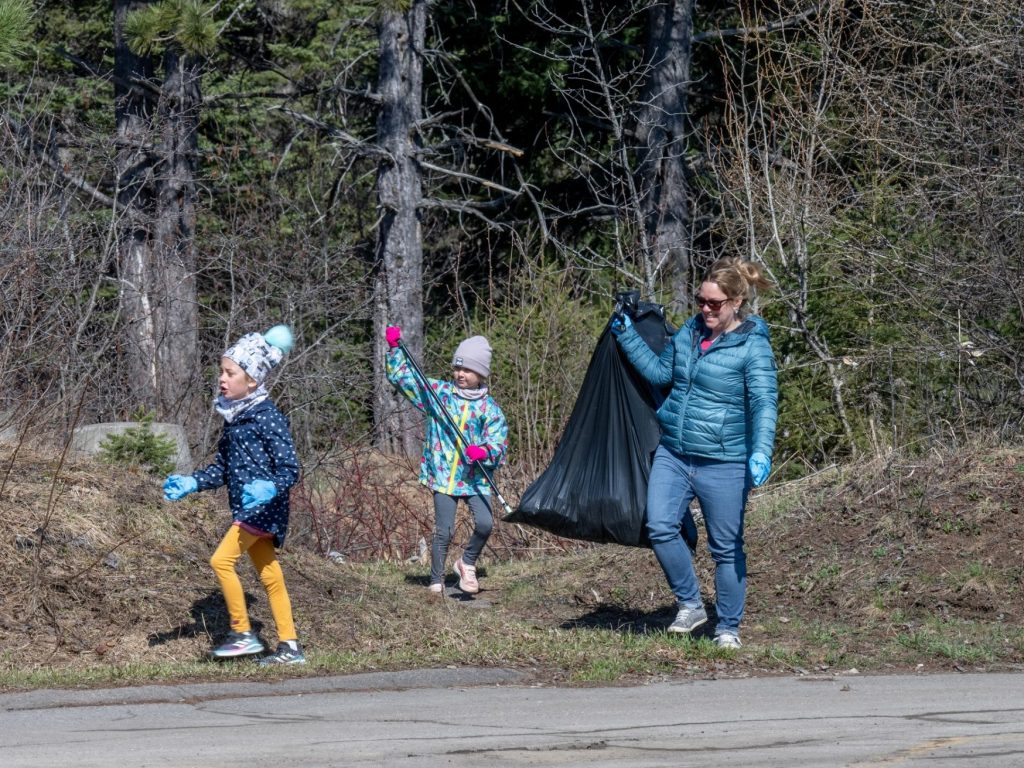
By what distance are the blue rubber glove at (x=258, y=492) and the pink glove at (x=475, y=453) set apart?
251cm

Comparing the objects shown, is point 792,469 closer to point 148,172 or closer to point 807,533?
point 807,533

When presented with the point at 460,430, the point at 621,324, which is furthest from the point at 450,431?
the point at 621,324

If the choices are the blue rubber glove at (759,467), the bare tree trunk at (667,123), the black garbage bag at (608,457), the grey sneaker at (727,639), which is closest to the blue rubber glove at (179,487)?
the black garbage bag at (608,457)

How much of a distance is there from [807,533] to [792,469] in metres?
4.11

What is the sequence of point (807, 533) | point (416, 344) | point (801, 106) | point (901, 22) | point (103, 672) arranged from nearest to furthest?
1. point (103, 672)
2. point (807, 533)
3. point (801, 106)
4. point (901, 22)
5. point (416, 344)

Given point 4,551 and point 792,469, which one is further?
point 792,469

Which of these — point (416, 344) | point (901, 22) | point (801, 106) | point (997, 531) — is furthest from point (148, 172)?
point (997, 531)

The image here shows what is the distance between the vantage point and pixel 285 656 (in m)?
7.45

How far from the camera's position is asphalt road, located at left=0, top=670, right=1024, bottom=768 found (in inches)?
216

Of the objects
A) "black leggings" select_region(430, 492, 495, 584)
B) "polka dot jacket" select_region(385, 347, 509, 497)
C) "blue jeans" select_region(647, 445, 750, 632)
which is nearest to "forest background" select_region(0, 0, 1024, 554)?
"polka dot jacket" select_region(385, 347, 509, 497)

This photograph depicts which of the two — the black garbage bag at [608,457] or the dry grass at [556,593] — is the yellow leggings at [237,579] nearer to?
the dry grass at [556,593]

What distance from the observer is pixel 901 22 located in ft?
56.7

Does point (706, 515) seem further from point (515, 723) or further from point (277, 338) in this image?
point (277, 338)

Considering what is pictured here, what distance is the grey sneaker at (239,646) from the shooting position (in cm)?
741
